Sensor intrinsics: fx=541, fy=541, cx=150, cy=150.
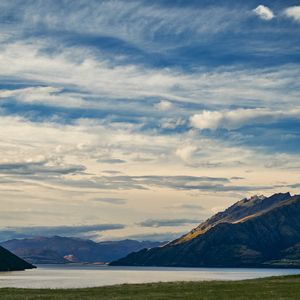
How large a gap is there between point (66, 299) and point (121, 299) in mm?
8420

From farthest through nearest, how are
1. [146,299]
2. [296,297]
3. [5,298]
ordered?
[5,298]
[146,299]
[296,297]

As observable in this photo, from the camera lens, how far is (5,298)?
81000mm

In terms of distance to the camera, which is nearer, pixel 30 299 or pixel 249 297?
pixel 249 297

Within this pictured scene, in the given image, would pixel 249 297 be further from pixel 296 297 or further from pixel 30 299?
pixel 30 299

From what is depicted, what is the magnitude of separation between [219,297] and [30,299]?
1082 inches

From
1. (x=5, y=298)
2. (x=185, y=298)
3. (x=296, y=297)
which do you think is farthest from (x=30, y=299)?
(x=296, y=297)

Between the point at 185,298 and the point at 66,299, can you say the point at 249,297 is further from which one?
the point at 66,299

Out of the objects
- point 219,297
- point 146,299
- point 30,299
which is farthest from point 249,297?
point 30,299

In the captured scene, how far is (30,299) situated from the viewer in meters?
79.2

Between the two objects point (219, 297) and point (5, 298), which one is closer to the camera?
point (219, 297)

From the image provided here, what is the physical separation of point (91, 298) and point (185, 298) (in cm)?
1405

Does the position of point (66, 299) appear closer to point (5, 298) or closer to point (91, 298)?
point (91, 298)

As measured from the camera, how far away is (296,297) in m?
70.9

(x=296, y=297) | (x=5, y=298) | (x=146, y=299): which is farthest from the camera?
(x=5, y=298)
